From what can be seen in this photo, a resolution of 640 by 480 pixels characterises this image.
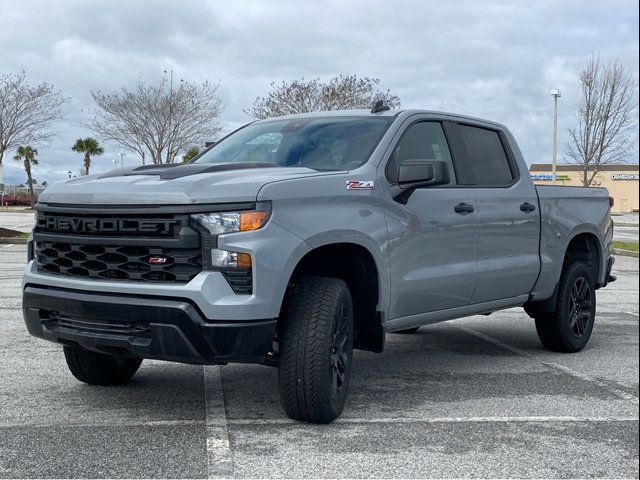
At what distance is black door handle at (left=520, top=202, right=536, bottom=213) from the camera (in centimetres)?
654

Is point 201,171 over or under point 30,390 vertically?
over

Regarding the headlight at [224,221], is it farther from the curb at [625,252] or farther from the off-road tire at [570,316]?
the curb at [625,252]

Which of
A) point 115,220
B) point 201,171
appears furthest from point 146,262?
point 201,171

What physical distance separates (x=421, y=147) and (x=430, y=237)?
2.41ft

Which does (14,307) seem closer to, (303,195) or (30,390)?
(30,390)

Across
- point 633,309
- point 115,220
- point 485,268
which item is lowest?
point 633,309

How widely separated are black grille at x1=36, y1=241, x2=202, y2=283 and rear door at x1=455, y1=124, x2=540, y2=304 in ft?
8.26

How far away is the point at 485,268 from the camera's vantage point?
19.9ft

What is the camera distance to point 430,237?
5.52 meters

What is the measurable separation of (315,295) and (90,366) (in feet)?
5.86

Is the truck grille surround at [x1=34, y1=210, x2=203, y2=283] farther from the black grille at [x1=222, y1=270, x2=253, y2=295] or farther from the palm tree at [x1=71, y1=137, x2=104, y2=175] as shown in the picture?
the palm tree at [x1=71, y1=137, x2=104, y2=175]

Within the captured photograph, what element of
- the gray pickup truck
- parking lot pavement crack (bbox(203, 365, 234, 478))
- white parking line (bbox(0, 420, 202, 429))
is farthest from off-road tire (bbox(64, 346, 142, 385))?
white parking line (bbox(0, 420, 202, 429))

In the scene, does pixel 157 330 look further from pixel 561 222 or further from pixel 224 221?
pixel 561 222

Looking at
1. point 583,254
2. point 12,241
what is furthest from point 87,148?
point 583,254
